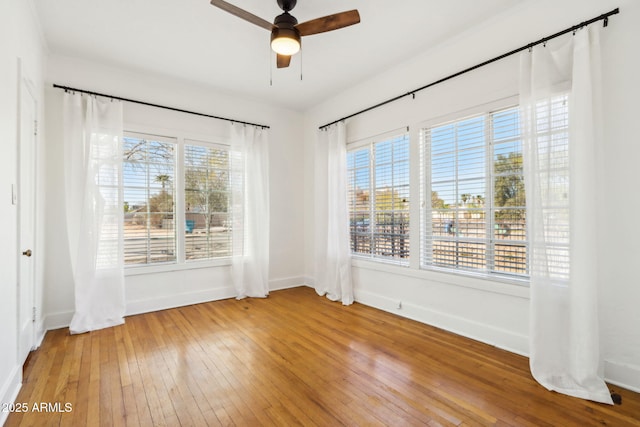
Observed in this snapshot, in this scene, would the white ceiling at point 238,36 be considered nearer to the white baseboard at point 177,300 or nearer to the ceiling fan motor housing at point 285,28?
the ceiling fan motor housing at point 285,28

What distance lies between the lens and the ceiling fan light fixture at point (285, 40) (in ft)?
7.87

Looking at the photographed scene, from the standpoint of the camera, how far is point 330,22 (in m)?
2.37

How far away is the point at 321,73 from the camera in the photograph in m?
3.86

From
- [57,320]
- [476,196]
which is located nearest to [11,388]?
[57,320]

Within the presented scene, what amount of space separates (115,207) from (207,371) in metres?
2.26

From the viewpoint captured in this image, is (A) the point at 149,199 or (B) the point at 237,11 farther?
(A) the point at 149,199

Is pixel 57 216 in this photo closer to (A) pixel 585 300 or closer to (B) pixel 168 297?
(B) pixel 168 297

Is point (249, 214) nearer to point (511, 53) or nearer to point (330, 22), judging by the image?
point (330, 22)

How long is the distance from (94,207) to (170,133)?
1.32 m

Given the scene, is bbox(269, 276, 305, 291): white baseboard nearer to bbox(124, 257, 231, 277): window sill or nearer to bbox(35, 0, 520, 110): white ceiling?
bbox(124, 257, 231, 277): window sill

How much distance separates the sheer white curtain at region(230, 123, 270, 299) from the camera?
4445 millimetres

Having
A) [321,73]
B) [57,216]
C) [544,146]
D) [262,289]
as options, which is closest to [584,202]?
[544,146]

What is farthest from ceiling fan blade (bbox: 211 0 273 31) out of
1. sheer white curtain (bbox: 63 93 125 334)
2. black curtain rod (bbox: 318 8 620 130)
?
sheer white curtain (bbox: 63 93 125 334)

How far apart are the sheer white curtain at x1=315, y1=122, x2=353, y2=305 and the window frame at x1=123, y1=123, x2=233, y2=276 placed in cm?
153
